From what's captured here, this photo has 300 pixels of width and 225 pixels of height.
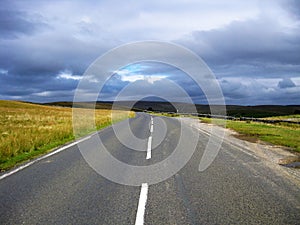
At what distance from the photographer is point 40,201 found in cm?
606

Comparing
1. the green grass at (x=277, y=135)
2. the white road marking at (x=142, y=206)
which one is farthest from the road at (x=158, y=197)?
the green grass at (x=277, y=135)

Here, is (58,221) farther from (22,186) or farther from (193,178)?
(193,178)

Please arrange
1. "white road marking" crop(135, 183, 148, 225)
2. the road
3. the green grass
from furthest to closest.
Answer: the green grass → the road → "white road marking" crop(135, 183, 148, 225)

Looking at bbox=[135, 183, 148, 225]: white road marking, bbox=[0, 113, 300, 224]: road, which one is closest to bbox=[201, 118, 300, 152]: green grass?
bbox=[0, 113, 300, 224]: road

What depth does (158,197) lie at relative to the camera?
633 cm

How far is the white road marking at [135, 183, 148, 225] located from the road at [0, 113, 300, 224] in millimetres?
43

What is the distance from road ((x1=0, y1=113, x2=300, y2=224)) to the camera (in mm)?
5188

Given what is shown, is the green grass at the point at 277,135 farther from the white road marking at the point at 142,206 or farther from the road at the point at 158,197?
the white road marking at the point at 142,206

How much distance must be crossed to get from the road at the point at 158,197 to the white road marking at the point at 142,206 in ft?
0.14

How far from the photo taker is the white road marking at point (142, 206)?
16.6ft

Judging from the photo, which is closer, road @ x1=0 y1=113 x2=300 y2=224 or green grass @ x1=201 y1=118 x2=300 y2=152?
road @ x1=0 y1=113 x2=300 y2=224

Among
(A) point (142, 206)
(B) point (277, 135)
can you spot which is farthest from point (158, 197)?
(B) point (277, 135)

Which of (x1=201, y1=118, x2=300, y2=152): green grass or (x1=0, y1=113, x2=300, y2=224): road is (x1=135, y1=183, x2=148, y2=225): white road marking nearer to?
(x1=0, y1=113, x2=300, y2=224): road

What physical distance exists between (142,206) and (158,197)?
0.66 meters
